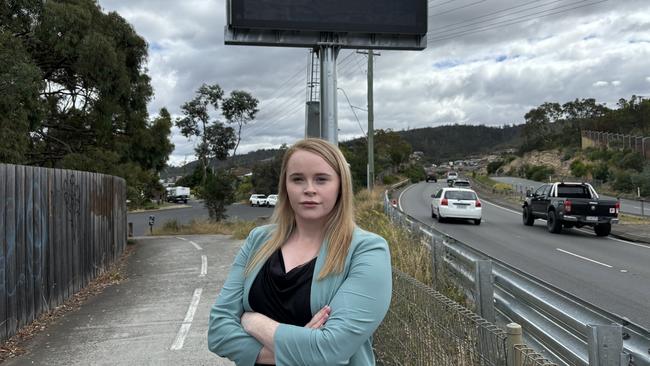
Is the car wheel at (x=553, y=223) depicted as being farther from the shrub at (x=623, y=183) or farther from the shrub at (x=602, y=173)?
the shrub at (x=602, y=173)

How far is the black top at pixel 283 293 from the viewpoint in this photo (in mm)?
2098

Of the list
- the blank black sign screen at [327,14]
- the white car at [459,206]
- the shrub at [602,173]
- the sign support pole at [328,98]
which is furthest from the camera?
the shrub at [602,173]

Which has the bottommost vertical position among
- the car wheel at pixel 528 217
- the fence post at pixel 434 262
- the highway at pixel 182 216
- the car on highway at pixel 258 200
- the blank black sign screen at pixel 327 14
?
the highway at pixel 182 216

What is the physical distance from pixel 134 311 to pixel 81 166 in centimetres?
1266

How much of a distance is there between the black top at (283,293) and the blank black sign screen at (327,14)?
25.9ft

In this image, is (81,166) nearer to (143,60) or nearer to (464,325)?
(143,60)

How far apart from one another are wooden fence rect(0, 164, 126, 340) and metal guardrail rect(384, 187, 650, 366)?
5.32 metres

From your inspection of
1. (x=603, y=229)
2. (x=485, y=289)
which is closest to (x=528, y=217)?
(x=603, y=229)

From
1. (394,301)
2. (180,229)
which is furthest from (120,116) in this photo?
(394,301)

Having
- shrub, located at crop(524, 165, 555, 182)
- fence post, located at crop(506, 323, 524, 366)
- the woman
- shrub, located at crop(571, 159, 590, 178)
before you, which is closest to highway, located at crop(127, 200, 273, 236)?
fence post, located at crop(506, 323, 524, 366)

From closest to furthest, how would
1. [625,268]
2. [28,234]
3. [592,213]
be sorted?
[28,234] < [625,268] < [592,213]

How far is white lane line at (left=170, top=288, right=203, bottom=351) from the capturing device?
20.6 feet

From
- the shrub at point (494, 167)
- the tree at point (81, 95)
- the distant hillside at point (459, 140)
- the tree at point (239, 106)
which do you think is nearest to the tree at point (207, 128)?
the tree at point (239, 106)

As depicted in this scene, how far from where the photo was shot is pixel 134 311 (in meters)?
8.20
